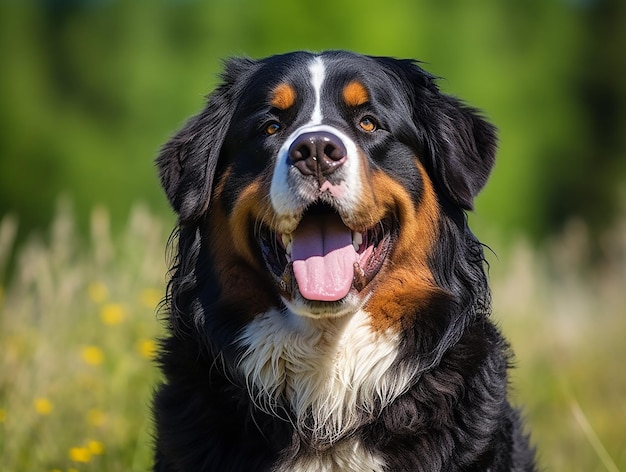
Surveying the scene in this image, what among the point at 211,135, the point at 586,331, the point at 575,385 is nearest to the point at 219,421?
the point at 211,135

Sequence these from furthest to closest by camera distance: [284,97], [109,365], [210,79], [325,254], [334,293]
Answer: [210,79], [109,365], [284,97], [325,254], [334,293]

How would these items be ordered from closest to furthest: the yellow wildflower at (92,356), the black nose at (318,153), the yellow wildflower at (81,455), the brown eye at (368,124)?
1. the black nose at (318,153)
2. the brown eye at (368,124)
3. the yellow wildflower at (81,455)
4. the yellow wildflower at (92,356)

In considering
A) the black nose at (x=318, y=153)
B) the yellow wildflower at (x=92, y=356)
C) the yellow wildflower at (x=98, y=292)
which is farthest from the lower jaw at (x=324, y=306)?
the yellow wildflower at (x=98, y=292)

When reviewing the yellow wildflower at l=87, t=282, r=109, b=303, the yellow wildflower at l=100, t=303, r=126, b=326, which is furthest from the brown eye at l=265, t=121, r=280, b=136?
the yellow wildflower at l=87, t=282, r=109, b=303

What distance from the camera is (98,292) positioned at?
239 inches

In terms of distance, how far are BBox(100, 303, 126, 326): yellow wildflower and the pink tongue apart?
220 centimetres

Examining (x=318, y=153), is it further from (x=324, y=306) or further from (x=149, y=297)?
(x=149, y=297)

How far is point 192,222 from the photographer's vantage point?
4.19 meters

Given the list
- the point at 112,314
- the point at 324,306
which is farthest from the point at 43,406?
the point at 324,306

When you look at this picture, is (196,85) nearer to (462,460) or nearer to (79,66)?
(79,66)

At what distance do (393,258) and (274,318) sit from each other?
556 millimetres

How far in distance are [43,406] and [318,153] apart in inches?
90.3

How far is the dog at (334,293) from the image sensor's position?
386 centimetres

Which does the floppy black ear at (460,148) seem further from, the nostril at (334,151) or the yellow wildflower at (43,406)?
the yellow wildflower at (43,406)
